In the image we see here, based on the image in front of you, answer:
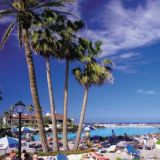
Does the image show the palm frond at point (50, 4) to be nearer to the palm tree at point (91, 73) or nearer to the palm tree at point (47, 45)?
the palm tree at point (47, 45)

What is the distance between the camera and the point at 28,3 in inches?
858

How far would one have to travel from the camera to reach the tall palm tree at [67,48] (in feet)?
85.5

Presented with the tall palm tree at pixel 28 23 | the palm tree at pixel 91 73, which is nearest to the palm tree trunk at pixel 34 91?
the tall palm tree at pixel 28 23

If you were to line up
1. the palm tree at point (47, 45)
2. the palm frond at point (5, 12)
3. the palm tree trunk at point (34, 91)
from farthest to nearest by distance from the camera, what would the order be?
the palm tree at point (47, 45), the palm frond at point (5, 12), the palm tree trunk at point (34, 91)

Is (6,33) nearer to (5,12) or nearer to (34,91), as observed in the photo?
(5,12)

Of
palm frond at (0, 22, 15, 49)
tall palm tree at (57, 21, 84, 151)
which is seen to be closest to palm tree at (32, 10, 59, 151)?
tall palm tree at (57, 21, 84, 151)

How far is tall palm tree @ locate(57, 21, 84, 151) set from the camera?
85.5 feet

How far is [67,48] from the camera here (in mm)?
26578

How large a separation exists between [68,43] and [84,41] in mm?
1927

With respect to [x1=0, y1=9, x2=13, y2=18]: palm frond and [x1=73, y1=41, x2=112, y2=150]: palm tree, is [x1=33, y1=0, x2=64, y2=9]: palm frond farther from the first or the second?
[x1=73, y1=41, x2=112, y2=150]: palm tree

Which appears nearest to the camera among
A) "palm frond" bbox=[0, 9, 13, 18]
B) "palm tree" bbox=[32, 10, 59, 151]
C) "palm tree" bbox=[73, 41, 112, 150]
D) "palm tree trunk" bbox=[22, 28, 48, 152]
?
"palm tree trunk" bbox=[22, 28, 48, 152]

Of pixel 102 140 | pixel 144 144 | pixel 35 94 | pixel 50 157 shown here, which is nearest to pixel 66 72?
pixel 35 94

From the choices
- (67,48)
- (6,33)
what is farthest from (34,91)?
(67,48)

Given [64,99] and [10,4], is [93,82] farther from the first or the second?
[10,4]
